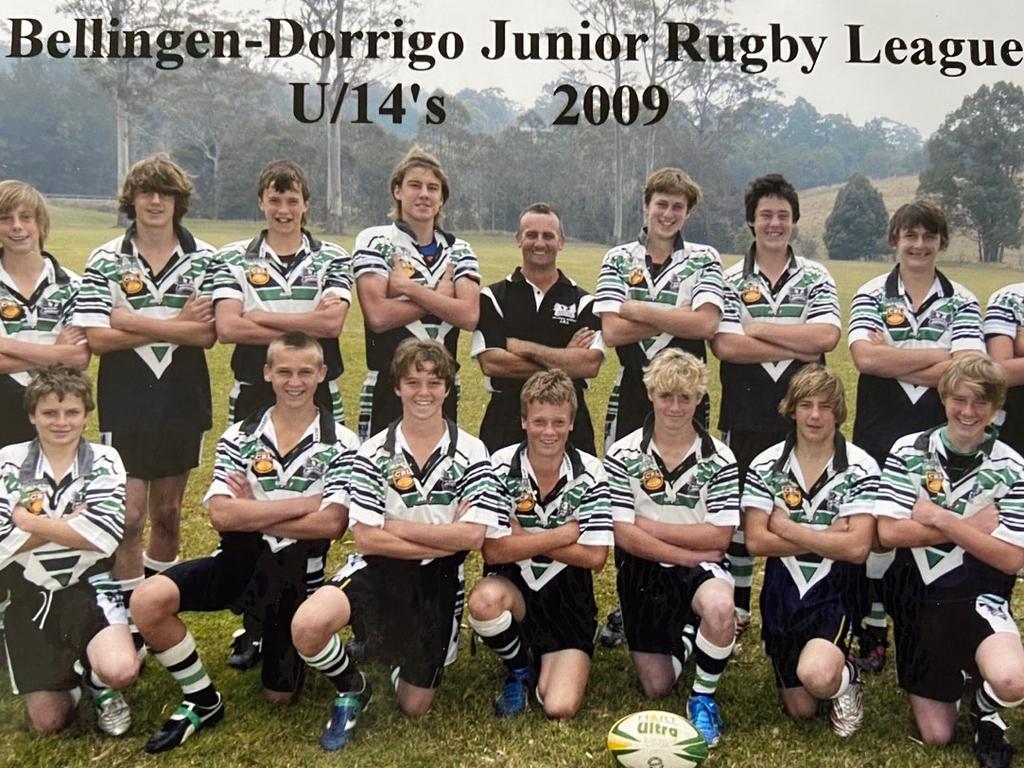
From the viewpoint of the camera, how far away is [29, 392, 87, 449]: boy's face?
3.21 metres

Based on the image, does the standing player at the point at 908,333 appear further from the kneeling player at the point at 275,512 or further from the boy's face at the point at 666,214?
the kneeling player at the point at 275,512

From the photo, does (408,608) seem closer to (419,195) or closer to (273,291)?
(273,291)

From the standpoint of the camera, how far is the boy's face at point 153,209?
3590 millimetres

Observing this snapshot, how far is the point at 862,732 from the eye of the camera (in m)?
3.14

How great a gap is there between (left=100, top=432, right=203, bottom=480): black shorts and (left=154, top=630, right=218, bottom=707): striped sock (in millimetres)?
855

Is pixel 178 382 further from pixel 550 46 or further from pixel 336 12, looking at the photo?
pixel 550 46

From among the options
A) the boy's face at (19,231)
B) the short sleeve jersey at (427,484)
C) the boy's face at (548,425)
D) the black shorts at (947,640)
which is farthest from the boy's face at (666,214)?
the boy's face at (19,231)

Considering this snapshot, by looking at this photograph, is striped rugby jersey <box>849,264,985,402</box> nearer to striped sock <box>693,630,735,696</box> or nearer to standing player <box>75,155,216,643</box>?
striped sock <box>693,630,735,696</box>

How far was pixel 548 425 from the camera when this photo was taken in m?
3.24

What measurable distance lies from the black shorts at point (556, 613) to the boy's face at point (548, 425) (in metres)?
0.43

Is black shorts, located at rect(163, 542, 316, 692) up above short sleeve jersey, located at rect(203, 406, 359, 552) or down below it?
below

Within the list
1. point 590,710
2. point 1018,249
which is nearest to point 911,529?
point 590,710

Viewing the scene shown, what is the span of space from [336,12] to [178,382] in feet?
5.20

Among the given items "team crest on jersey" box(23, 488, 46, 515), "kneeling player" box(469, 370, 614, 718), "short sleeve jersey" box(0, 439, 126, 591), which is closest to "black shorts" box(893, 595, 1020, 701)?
"kneeling player" box(469, 370, 614, 718)
